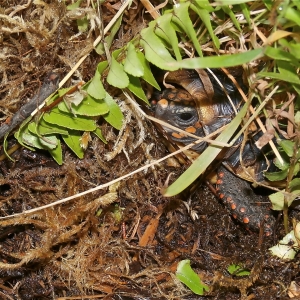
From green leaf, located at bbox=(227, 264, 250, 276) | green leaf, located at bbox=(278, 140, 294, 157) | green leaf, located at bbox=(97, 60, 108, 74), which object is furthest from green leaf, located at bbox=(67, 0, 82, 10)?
green leaf, located at bbox=(227, 264, 250, 276)

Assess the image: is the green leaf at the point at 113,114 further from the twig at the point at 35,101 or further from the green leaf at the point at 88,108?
the twig at the point at 35,101

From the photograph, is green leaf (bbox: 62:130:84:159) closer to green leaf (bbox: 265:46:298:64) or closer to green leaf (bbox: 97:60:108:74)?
green leaf (bbox: 97:60:108:74)

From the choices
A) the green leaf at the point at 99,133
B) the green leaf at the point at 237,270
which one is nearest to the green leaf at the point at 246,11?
the green leaf at the point at 99,133

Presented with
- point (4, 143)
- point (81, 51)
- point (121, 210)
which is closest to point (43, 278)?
point (121, 210)

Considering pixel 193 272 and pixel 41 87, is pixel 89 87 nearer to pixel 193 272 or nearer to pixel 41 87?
pixel 41 87

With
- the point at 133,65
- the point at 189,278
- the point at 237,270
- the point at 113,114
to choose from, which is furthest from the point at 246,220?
the point at 133,65

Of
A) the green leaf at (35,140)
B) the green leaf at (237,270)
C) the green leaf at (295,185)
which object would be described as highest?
the green leaf at (35,140)
